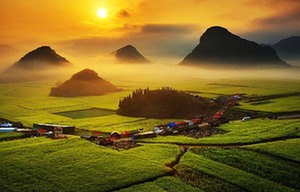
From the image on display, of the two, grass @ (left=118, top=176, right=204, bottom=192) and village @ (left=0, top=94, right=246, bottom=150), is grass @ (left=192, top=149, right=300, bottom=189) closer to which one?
grass @ (left=118, top=176, right=204, bottom=192)

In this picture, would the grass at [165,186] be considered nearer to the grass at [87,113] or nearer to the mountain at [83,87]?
the grass at [87,113]

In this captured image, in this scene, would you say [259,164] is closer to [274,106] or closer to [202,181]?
[202,181]

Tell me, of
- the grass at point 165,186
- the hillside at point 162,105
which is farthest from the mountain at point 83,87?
the grass at point 165,186

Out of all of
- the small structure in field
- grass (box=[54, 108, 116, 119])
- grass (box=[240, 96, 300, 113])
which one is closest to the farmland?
the small structure in field

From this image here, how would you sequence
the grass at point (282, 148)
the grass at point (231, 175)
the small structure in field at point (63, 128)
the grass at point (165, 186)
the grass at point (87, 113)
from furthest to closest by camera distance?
the grass at point (87, 113) → the small structure in field at point (63, 128) → the grass at point (282, 148) → the grass at point (231, 175) → the grass at point (165, 186)

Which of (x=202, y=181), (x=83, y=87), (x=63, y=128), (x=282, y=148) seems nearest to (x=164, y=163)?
(x=202, y=181)

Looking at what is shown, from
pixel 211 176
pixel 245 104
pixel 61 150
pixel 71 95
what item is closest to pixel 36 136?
pixel 61 150
